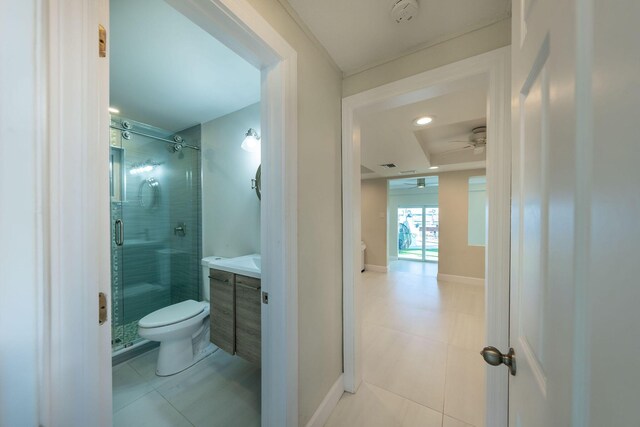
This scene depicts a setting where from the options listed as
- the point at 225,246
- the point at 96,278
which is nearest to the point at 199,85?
the point at 225,246

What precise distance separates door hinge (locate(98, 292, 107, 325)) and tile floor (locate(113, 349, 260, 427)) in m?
1.33

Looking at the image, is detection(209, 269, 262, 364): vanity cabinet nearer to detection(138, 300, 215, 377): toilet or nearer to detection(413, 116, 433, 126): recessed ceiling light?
detection(138, 300, 215, 377): toilet

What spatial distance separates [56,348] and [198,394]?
1538 millimetres

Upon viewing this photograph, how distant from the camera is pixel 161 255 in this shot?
256 centimetres

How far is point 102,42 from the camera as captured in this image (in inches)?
22.5

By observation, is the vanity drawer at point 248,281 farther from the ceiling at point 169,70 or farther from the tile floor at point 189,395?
the ceiling at point 169,70

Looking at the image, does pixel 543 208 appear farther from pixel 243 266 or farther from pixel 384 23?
pixel 243 266

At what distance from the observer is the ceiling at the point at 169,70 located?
4.08 feet

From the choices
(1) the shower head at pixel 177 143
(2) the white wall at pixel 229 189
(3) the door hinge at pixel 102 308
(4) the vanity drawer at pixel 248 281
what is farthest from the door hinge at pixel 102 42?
(1) the shower head at pixel 177 143

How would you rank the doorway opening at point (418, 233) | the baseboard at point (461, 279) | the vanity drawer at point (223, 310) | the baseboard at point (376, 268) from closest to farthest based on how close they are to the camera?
the vanity drawer at point (223, 310)
the baseboard at point (461, 279)
the baseboard at point (376, 268)
the doorway opening at point (418, 233)

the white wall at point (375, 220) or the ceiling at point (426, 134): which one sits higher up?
the ceiling at point (426, 134)

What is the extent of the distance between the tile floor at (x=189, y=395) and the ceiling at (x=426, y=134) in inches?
88.4

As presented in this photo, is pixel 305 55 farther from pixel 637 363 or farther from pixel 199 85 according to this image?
pixel 637 363

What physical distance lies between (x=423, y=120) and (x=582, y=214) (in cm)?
213
